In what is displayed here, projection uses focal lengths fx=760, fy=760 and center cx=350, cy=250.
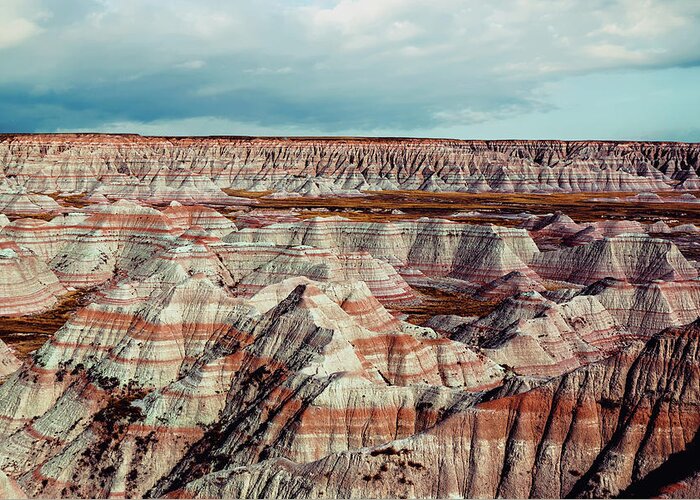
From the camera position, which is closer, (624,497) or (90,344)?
(624,497)

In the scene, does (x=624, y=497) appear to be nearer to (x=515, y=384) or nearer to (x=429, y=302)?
(x=515, y=384)

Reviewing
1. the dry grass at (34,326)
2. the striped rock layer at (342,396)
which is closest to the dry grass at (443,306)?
the striped rock layer at (342,396)

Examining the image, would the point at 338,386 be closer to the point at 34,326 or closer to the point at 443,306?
the point at 34,326

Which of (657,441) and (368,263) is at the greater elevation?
(657,441)

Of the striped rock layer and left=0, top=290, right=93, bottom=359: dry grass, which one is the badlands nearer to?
the striped rock layer

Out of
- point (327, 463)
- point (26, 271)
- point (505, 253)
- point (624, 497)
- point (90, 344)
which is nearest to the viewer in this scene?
point (624, 497)

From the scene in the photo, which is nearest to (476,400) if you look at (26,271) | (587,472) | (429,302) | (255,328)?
(587,472)

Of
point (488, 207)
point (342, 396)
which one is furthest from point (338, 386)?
point (488, 207)

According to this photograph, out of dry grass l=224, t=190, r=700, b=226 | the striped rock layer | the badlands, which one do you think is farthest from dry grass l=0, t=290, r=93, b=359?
dry grass l=224, t=190, r=700, b=226
